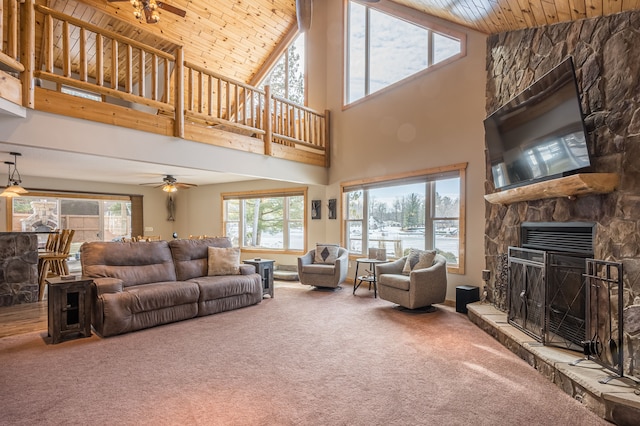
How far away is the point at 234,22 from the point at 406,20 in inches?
151

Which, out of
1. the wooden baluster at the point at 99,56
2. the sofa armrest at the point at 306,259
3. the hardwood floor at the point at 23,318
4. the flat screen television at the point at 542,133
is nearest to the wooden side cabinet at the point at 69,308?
the hardwood floor at the point at 23,318

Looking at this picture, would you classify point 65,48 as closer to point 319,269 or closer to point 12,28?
point 12,28

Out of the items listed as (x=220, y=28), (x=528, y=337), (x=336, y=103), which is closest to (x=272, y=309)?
(x=528, y=337)

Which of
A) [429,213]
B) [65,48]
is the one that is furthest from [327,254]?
[65,48]

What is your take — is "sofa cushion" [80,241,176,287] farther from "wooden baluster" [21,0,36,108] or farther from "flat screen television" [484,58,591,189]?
"flat screen television" [484,58,591,189]

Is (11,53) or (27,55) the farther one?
(27,55)

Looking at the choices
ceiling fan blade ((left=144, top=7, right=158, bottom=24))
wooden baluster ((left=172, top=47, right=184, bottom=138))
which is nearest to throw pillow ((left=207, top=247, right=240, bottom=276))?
wooden baluster ((left=172, top=47, right=184, bottom=138))

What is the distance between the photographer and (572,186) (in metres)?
2.76

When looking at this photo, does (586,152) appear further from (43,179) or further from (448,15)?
(43,179)

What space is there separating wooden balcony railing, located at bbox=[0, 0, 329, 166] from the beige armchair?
300 cm

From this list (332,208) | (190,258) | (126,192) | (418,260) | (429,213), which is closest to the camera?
(190,258)

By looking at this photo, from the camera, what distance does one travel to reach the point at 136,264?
14.6ft

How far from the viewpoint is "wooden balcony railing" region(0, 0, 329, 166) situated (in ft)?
11.3

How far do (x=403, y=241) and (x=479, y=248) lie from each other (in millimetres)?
1427
